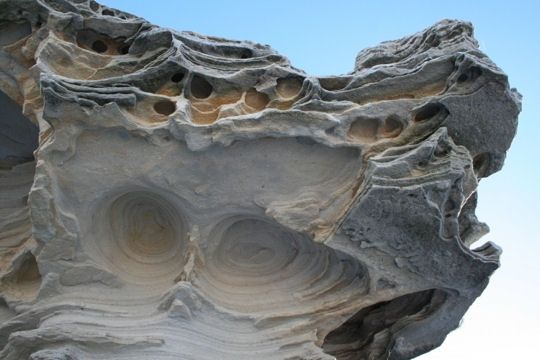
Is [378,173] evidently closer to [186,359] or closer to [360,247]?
[360,247]

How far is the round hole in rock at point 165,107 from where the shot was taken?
4234 millimetres

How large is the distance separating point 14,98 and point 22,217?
3.36ft

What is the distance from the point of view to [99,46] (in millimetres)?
4996

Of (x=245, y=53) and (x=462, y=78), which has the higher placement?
(x=245, y=53)

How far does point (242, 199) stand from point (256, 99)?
764mm

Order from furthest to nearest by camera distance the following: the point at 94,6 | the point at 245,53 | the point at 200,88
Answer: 1. the point at 94,6
2. the point at 245,53
3. the point at 200,88

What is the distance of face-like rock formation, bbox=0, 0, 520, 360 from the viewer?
3.99 m

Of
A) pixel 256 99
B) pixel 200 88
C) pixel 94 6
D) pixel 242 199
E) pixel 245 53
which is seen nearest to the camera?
pixel 242 199

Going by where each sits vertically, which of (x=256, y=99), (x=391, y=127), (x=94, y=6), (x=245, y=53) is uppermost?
(x=94, y=6)

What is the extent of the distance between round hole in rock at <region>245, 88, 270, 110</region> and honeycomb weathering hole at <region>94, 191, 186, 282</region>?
0.95 m

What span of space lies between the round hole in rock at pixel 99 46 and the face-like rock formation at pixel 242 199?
Answer: 0.26m

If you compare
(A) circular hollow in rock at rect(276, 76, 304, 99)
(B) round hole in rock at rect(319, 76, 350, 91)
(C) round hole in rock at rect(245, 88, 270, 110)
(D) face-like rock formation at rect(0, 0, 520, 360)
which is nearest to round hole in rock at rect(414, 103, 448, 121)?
(D) face-like rock formation at rect(0, 0, 520, 360)

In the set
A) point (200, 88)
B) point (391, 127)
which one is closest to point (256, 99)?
point (200, 88)

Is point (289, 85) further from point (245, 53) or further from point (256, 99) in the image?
point (245, 53)
